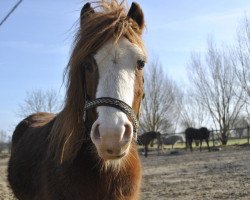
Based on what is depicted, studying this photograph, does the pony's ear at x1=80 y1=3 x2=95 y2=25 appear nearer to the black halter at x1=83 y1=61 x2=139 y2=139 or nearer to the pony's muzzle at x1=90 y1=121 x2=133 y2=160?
the black halter at x1=83 y1=61 x2=139 y2=139

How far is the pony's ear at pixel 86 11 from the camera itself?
3.07 metres

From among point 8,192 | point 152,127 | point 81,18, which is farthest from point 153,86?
point 81,18

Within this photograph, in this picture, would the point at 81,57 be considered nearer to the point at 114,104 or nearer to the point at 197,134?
the point at 114,104

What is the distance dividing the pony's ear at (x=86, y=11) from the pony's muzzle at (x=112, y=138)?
114cm

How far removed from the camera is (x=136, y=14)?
308 cm

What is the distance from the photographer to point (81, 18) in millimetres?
3105

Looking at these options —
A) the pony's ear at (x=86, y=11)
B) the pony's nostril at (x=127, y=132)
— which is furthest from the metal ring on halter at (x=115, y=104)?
the pony's ear at (x=86, y=11)

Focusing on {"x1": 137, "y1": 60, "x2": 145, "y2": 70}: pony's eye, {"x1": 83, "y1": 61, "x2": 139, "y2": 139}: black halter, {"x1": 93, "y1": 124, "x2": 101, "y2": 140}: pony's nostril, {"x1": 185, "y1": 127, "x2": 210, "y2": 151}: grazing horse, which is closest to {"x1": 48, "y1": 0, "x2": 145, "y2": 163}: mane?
{"x1": 137, "y1": 60, "x2": 145, "y2": 70}: pony's eye

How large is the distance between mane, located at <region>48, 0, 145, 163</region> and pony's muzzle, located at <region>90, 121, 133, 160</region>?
584 millimetres

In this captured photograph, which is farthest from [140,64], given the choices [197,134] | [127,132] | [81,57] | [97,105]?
[197,134]

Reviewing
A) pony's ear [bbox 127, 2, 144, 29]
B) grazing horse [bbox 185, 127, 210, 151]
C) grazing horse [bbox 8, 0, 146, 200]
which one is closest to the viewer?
grazing horse [bbox 8, 0, 146, 200]

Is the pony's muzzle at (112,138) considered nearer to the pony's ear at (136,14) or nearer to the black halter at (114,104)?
the black halter at (114,104)

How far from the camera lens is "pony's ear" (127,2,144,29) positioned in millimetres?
3057

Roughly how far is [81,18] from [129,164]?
123cm
